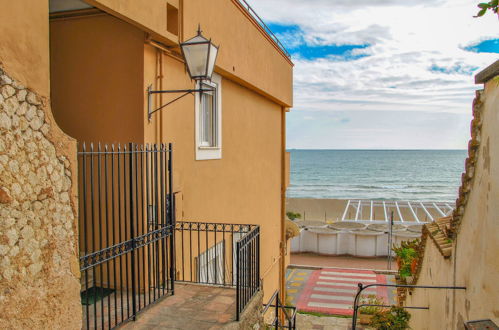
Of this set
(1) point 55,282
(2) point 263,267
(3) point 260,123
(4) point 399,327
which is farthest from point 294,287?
(1) point 55,282

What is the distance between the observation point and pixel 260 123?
12203mm

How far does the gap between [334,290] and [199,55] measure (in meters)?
15.8

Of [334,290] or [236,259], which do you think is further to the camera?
[334,290]

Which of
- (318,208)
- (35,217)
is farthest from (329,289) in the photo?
(318,208)

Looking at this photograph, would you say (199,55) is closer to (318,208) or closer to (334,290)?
(334,290)

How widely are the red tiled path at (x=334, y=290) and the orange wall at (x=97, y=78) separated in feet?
42.1

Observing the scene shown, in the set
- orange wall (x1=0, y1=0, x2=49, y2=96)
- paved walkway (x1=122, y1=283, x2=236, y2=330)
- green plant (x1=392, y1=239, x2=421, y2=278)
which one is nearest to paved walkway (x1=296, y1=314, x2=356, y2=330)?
green plant (x1=392, y1=239, x2=421, y2=278)

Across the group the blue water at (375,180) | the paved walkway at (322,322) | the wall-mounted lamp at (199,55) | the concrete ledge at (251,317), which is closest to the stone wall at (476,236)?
the concrete ledge at (251,317)

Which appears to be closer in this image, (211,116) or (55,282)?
(55,282)

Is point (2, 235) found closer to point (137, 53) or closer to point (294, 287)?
point (137, 53)

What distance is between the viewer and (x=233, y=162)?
32.6 ft

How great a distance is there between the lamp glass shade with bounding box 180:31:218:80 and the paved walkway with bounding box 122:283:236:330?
3079mm

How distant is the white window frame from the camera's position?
7902 millimetres

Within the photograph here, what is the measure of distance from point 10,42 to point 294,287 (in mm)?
18172
